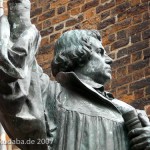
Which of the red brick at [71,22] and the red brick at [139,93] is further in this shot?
the red brick at [71,22]

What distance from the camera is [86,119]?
4.11 metres

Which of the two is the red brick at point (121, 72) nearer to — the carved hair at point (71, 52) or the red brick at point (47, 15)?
the red brick at point (47, 15)

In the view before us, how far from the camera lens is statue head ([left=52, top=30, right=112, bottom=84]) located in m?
4.31

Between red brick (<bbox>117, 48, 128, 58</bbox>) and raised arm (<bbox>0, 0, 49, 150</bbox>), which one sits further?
red brick (<bbox>117, 48, 128, 58</bbox>)

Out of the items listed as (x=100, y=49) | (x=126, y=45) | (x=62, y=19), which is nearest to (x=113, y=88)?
(x=126, y=45)

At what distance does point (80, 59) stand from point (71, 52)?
50 millimetres

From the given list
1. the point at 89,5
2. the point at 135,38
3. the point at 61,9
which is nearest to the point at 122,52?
the point at 135,38

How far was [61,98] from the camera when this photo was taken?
13.8 ft

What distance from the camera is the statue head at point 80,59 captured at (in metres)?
4.31

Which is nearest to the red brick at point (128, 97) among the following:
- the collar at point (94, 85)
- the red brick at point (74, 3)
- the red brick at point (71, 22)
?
the red brick at point (71, 22)

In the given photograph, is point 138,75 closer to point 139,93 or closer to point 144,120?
point 139,93

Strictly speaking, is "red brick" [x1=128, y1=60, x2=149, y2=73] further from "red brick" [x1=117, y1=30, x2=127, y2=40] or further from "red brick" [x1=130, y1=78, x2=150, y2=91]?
"red brick" [x1=117, y1=30, x2=127, y2=40]

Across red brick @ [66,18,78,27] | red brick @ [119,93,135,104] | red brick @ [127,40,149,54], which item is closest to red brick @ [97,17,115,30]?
red brick @ [66,18,78,27]

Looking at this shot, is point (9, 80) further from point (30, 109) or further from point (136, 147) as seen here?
point (136, 147)
